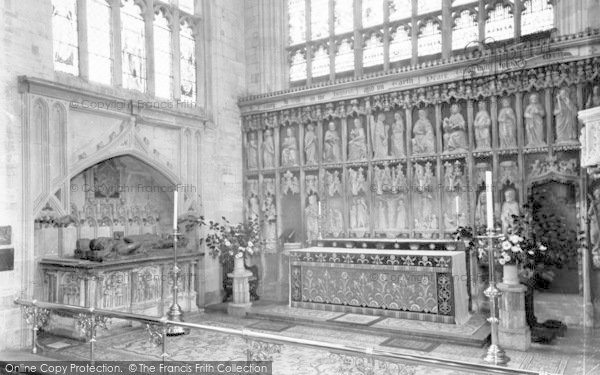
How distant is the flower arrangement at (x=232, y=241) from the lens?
1023cm

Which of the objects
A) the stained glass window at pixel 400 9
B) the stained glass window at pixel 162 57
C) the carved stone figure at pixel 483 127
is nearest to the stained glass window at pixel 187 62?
the stained glass window at pixel 162 57

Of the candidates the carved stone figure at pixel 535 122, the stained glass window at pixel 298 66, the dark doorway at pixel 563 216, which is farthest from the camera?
the stained glass window at pixel 298 66

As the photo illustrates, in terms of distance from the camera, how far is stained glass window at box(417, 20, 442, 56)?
10.6 metres

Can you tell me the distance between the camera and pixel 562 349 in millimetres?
7078

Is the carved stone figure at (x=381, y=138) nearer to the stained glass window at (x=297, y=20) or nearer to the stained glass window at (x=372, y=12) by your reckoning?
the stained glass window at (x=372, y=12)

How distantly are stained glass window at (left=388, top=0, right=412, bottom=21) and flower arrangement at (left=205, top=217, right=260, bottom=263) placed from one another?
17.5 feet

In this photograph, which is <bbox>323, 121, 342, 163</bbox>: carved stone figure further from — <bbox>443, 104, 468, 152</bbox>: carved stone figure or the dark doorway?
the dark doorway

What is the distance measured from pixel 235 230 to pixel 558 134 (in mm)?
6013

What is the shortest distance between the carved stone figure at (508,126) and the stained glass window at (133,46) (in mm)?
6673

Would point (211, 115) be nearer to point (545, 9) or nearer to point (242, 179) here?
point (242, 179)

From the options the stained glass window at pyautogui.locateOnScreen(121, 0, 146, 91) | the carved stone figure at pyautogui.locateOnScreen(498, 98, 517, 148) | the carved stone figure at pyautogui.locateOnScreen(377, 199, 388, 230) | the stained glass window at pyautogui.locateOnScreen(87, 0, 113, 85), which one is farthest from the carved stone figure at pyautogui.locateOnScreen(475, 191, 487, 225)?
the stained glass window at pyautogui.locateOnScreen(87, 0, 113, 85)

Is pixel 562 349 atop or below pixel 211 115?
below

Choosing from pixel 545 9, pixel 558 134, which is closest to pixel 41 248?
pixel 558 134

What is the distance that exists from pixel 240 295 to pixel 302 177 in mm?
2867
